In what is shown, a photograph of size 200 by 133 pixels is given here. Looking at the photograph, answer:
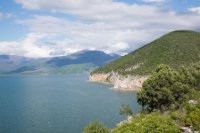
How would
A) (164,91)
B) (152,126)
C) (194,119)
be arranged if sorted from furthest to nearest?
(164,91) → (194,119) → (152,126)

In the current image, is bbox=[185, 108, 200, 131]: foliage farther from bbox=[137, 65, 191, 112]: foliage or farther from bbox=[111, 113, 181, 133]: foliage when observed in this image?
bbox=[137, 65, 191, 112]: foliage

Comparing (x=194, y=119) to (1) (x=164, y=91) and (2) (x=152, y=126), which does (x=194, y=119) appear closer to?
(2) (x=152, y=126)

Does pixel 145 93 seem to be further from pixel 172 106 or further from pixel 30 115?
pixel 30 115

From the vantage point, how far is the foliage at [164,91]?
8144 cm

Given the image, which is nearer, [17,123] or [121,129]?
[121,129]

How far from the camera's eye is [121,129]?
129 feet

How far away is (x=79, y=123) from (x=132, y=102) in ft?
167

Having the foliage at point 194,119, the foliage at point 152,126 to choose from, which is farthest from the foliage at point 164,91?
the foliage at point 152,126

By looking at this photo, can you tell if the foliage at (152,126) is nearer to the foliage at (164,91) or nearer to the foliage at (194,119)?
the foliage at (194,119)

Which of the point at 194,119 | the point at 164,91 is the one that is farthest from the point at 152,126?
the point at 164,91

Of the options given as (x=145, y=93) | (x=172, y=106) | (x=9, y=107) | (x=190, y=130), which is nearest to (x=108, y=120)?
(x=145, y=93)

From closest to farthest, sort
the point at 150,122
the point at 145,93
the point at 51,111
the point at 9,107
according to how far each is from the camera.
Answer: the point at 150,122, the point at 145,93, the point at 51,111, the point at 9,107

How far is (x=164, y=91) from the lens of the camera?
8138cm

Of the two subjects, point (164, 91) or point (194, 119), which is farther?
point (164, 91)
